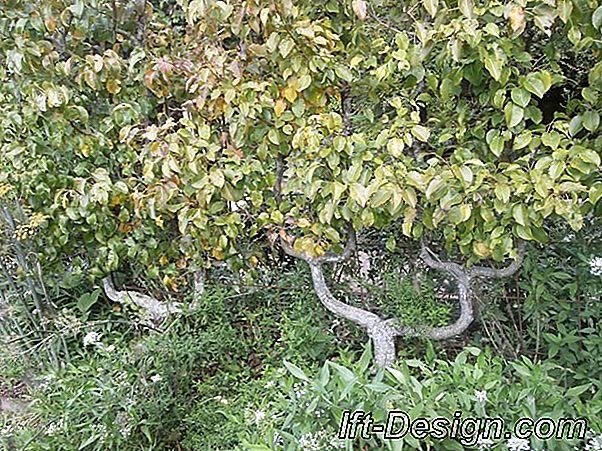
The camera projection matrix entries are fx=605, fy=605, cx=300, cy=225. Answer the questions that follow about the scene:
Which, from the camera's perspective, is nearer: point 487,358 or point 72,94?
point 487,358

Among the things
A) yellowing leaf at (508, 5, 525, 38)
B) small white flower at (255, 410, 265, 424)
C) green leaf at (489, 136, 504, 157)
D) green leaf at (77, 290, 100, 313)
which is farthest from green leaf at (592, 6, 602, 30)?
green leaf at (77, 290, 100, 313)

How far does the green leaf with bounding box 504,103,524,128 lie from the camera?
173 centimetres

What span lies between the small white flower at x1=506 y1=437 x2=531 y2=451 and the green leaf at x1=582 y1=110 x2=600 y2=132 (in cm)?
91

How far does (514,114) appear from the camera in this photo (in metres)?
1.73

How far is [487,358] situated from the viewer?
1818mm

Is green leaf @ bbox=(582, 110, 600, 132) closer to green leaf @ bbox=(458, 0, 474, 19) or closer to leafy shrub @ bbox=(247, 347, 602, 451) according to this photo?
green leaf @ bbox=(458, 0, 474, 19)

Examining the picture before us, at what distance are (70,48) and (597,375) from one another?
7.55 feet

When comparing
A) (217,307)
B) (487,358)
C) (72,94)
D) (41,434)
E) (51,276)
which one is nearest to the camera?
(487,358)

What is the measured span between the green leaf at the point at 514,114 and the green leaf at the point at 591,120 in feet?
0.66

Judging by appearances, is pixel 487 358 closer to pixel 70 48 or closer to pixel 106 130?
pixel 106 130

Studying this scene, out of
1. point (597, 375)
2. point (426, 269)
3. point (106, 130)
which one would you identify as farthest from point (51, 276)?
point (597, 375)

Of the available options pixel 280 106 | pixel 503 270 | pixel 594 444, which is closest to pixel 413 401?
pixel 594 444

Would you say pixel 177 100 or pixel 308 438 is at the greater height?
pixel 177 100

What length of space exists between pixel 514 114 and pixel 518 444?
893mm
